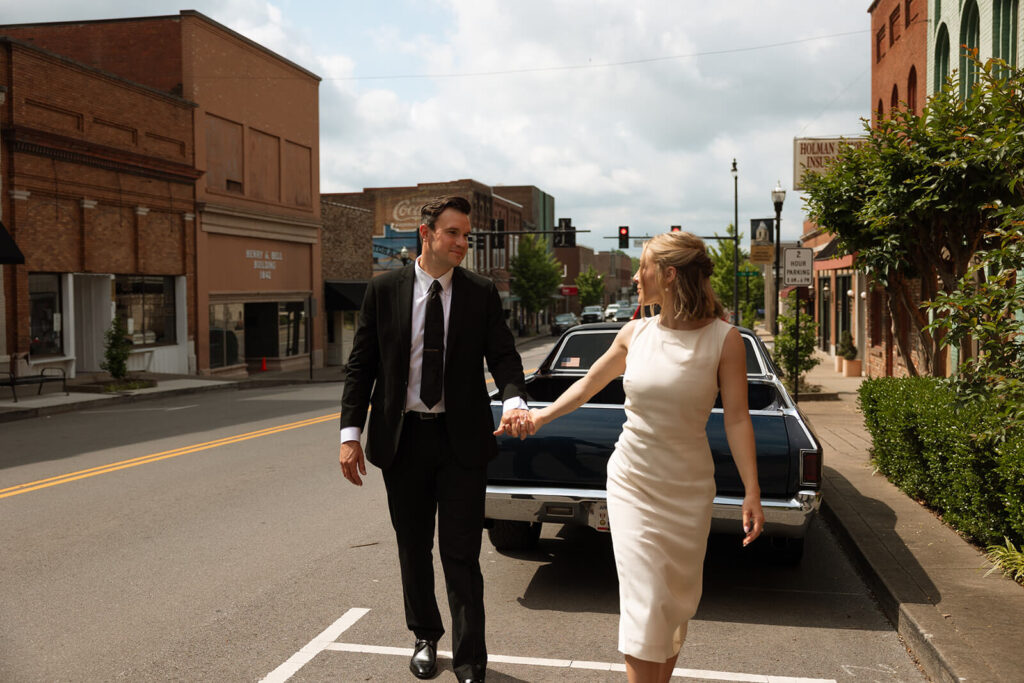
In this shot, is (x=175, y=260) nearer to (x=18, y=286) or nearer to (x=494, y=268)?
(x=18, y=286)

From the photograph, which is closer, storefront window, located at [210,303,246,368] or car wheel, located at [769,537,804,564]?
car wheel, located at [769,537,804,564]

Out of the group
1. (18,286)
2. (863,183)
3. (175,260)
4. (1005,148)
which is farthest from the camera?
(175,260)

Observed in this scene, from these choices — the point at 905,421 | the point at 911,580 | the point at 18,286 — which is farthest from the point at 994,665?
the point at 18,286

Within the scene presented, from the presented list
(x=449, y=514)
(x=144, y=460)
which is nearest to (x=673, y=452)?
(x=449, y=514)

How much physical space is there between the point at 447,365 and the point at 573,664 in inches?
62.4

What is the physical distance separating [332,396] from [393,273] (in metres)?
18.4

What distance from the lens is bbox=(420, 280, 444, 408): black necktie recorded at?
13.7 ft

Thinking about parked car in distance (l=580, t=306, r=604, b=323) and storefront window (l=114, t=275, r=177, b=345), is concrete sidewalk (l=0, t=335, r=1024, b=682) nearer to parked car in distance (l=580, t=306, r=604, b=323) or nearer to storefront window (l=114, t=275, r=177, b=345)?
storefront window (l=114, t=275, r=177, b=345)

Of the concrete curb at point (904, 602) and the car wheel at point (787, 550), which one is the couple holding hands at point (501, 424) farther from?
the car wheel at point (787, 550)

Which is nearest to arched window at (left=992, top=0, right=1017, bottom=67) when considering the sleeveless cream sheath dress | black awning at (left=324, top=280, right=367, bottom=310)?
the sleeveless cream sheath dress

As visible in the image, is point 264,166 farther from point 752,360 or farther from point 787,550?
point 787,550

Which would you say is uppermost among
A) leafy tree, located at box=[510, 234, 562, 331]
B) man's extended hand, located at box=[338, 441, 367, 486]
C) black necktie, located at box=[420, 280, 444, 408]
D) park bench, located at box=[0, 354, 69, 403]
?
leafy tree, located at box=[510, 234, 562, 331]

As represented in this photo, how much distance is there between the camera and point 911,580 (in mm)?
5625

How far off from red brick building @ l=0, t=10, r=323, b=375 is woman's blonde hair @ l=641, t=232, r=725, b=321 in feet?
84.3
